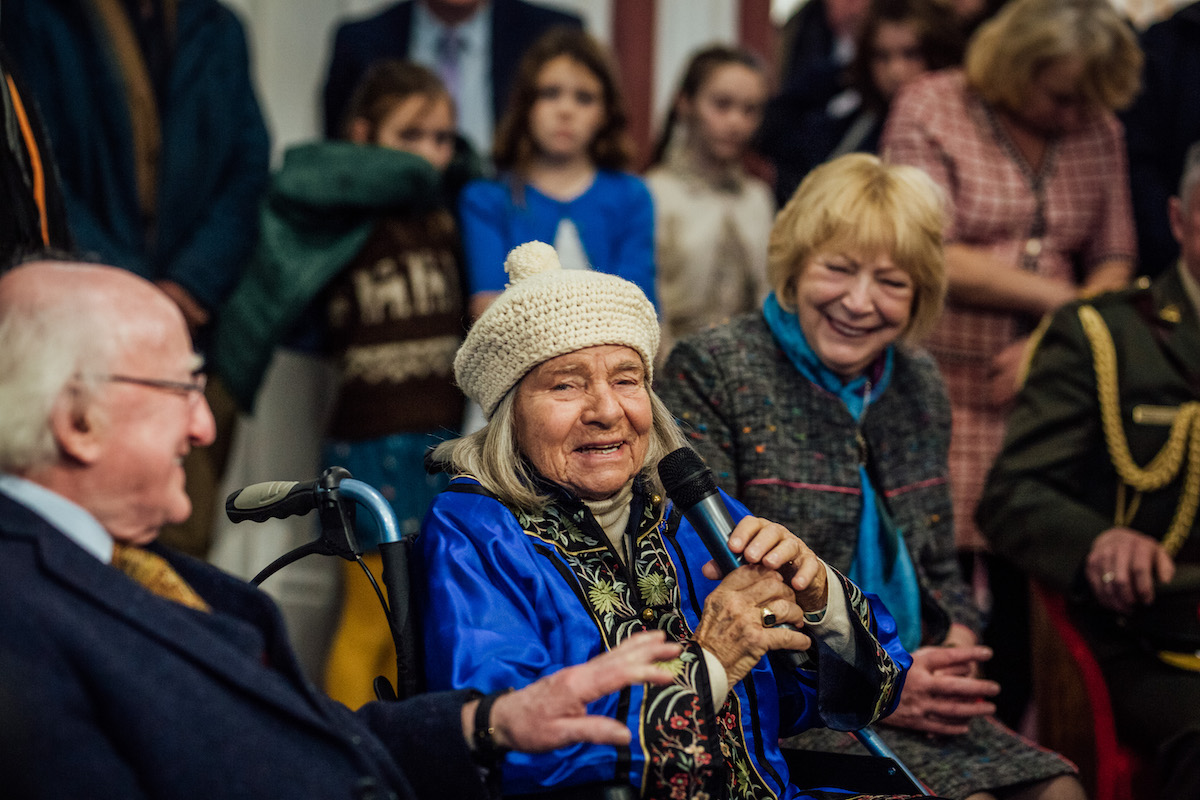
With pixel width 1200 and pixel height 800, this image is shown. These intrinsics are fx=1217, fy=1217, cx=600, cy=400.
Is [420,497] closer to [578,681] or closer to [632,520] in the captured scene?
[632,520]

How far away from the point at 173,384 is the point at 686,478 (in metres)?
0.76

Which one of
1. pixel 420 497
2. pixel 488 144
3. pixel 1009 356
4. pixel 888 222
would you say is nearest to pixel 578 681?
pixel 888 222

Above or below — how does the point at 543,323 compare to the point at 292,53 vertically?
below

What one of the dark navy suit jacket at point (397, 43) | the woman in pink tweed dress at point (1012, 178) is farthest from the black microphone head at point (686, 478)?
the dark navy suit jacket at point (397, 43)

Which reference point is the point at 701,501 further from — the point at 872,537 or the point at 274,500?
the point at 872,537

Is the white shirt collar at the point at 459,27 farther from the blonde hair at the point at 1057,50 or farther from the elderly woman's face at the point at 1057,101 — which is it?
the elderly woman's face at the point at 1057,101

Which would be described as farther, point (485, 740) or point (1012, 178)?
point (1012, 178)

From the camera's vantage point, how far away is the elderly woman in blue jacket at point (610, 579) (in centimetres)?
177

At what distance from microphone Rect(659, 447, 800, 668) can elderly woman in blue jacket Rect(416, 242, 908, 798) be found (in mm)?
27

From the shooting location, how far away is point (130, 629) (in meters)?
1.43

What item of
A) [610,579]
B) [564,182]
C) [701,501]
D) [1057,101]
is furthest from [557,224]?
[701,501]

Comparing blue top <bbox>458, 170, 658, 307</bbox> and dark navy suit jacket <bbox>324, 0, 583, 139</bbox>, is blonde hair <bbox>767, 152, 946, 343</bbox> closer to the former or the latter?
blue top <bbox>458, 170, 658, 307</bbox>

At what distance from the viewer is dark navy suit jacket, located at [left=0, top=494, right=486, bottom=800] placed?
4.38ft

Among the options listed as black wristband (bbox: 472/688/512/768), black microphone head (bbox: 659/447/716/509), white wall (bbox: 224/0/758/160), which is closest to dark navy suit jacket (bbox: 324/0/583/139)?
white wall (bbox: 224/0/758/160)
